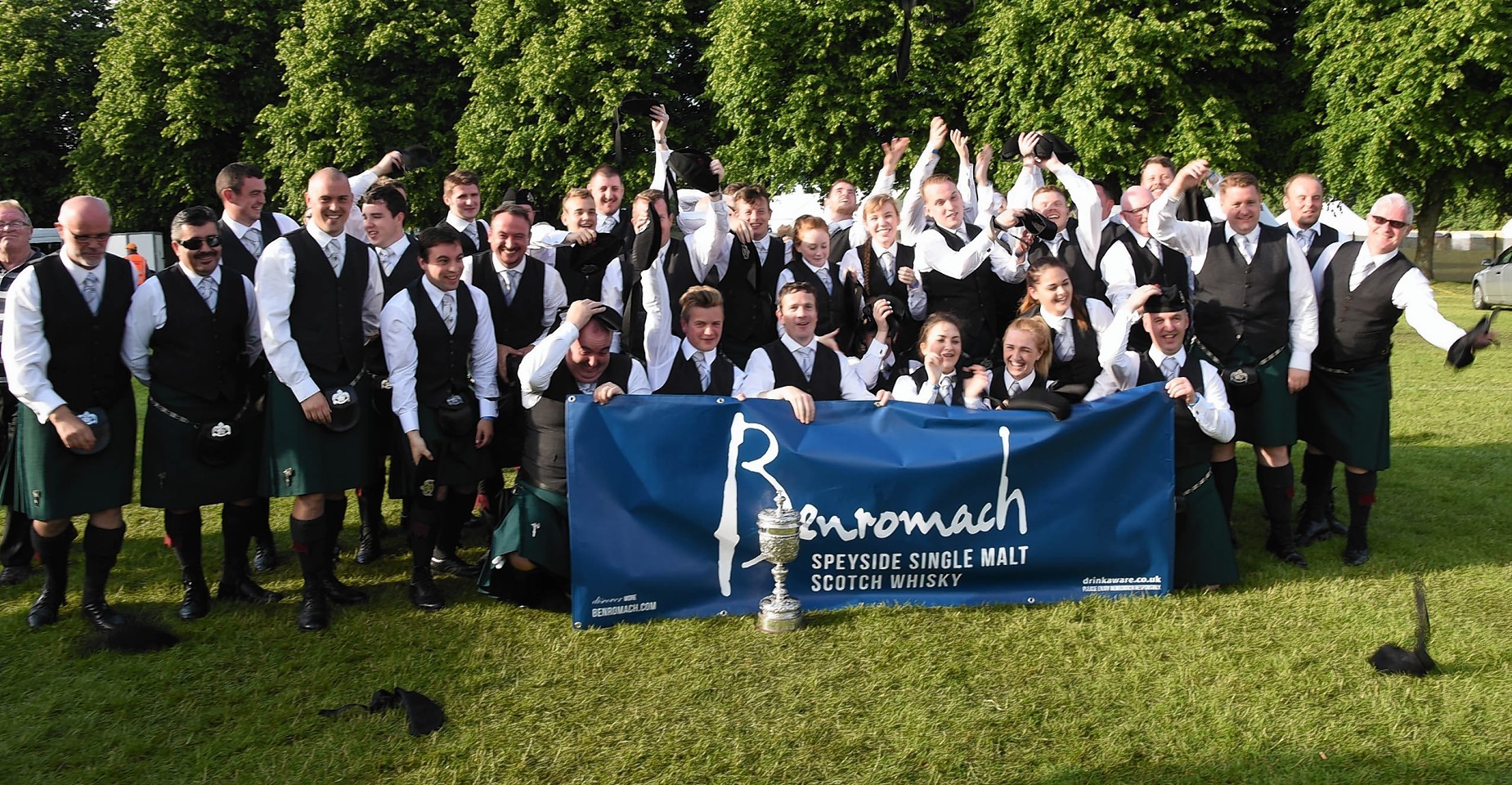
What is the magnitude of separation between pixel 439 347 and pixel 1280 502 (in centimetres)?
423

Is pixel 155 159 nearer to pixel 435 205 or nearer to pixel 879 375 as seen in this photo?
pixel 435 205

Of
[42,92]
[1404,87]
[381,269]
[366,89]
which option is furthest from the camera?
[42,92]

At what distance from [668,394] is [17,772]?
263cm

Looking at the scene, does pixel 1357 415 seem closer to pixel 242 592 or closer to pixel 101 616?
pixel 242 592

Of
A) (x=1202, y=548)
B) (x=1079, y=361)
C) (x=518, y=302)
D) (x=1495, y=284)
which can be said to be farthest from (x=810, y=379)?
(x=1495, y=284)

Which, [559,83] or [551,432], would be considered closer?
[551,432]

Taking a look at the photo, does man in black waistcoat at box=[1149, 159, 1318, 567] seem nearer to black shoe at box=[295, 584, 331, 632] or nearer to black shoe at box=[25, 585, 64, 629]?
black shoe at box=[295, 584, 331, 632]

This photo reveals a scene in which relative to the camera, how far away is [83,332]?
4332 mm

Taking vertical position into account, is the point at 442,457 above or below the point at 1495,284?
below

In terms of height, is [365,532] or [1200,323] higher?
[1200,323]

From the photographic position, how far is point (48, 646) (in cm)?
438

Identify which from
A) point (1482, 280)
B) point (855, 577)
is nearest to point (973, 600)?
point (855, 577)

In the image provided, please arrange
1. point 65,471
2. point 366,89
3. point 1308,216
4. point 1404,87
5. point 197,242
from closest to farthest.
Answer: point 65,471
point 197,242
point 1308,216
point 1404,87
point 366,89

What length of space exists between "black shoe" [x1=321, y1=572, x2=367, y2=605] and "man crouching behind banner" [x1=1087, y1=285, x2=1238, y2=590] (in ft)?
11.6
